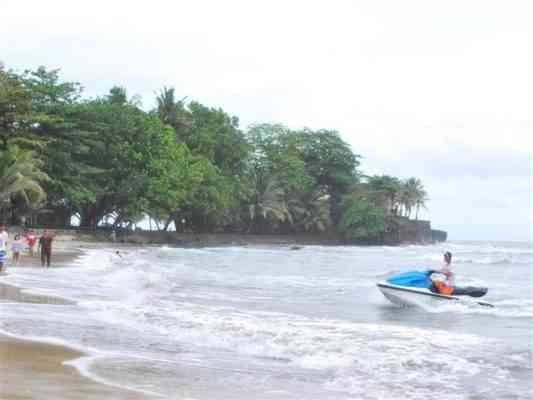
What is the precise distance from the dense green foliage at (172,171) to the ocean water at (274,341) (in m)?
24.6

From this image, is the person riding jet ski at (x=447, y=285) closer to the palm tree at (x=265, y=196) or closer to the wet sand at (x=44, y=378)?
the wet sand at (x=44, y=378)

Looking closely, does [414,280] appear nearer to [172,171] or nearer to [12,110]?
[12,110]

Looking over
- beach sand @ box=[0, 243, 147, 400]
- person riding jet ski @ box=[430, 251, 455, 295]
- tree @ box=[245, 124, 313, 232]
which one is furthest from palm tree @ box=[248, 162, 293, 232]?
beach sand @ box=[0, 243, 147, 400]

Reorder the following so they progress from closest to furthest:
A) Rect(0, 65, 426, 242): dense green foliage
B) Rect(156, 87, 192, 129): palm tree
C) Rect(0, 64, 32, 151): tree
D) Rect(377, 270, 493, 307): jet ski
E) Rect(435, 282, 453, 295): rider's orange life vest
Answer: Rect(377, 270, 493, 307): jet ski < Rect(435, 282, 453, 295): rider's orange life vest < Rect(0, 64, 32, 151): tree < Rect(0, 65, 426, 242): dense green foliage < Rect(156, 87, 192, 129): palm tree

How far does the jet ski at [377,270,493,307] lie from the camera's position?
17.8m

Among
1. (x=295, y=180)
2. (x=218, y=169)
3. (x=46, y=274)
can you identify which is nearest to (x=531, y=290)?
(x=46, y=274)

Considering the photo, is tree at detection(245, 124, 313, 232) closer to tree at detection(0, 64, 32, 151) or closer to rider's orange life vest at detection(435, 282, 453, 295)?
tree at detection(0, 64, 32, 151)

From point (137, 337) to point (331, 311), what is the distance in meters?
6.97

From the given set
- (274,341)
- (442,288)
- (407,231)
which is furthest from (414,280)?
(407,231)

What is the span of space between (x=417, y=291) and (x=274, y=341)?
26.1 feet

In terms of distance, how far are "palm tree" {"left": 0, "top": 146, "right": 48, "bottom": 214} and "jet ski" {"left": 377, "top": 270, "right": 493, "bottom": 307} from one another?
81.0 feet

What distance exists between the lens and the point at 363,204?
266 feet

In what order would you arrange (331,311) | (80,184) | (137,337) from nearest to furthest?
(137,337) → (331,311) → (80,184)

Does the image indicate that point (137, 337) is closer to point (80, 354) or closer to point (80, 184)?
point (80, 354)
